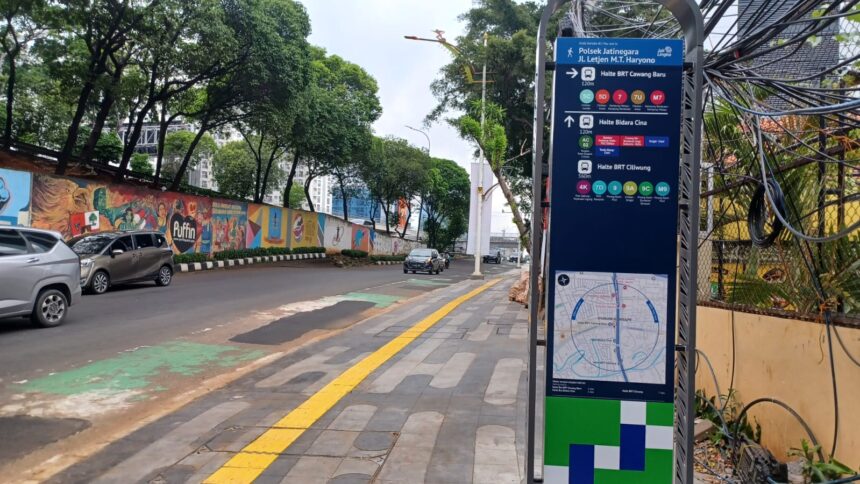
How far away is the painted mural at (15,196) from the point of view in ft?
54.9

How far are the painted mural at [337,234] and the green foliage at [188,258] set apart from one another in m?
16.7

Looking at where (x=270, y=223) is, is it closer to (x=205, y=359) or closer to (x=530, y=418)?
(x=205, y=359)

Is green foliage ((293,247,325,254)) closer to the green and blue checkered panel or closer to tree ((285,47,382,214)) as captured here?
tree ((285,47,382,214))

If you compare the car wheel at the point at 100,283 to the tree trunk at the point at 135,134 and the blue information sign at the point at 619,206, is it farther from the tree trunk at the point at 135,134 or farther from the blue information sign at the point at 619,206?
the blue information sign at the point at 619,206

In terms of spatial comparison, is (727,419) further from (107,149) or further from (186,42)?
(107,149)

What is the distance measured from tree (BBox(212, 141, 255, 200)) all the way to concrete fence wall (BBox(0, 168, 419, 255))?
7.08 metres

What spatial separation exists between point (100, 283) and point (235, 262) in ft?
43.4

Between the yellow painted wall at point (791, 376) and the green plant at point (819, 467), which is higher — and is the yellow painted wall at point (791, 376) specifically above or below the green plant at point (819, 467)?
above

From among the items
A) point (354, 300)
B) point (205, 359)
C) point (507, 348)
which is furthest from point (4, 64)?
point (507, 348)

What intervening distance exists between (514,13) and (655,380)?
21127 millimetres

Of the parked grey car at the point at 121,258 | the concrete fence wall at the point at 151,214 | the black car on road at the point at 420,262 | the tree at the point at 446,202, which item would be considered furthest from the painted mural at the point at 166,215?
the tree at the point at 446,202

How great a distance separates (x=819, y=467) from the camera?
358 cm

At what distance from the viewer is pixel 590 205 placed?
2949 mm

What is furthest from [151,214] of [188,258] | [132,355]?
[132,355]
